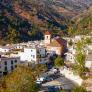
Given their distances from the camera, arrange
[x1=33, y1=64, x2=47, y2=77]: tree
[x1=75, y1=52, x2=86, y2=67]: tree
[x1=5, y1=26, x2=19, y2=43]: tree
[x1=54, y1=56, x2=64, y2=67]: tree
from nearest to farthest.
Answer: [x1=33, y1=64, x2=47, y2=77]: tree, [x1=75, y1=52, x2=86, y2=67]: tree, [x1=54, y1=56, x2=64, y2=67]: tree, [x1=5, y1=26, x2=19, y2=43]: tree

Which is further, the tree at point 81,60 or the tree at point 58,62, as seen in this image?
the tree at point 58,62

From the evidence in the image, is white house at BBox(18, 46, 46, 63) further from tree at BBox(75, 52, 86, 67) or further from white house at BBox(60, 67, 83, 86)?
tree at BBox(75, 52, 86, 67)

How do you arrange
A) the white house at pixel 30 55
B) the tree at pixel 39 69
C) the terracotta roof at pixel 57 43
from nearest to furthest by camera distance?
the tree at pixel 39 69
the white house at pixel 30 55
the terracotta roof at pixel 57 43

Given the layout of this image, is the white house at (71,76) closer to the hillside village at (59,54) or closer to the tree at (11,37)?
the hillside village at (59,54)

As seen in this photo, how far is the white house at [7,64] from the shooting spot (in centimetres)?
5316

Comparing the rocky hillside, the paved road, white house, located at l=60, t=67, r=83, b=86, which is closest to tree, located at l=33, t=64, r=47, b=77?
white house, located at l=60, t=67, r=83, b=86

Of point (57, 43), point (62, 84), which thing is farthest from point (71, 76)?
point (57, 43)

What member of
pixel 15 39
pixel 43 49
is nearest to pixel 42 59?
pixel 43 49

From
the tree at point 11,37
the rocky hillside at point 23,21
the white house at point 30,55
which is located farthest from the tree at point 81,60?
the rocky hillside at point 23,21

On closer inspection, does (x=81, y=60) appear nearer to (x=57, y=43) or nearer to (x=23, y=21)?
(x=57, y=43)

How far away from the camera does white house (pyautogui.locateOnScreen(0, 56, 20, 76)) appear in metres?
53.2

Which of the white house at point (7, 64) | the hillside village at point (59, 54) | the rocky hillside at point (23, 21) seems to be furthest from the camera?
the rocky hillside at point (23, 21)

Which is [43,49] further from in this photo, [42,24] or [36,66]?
[42,24]

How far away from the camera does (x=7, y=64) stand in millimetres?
53875
